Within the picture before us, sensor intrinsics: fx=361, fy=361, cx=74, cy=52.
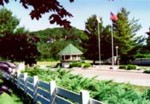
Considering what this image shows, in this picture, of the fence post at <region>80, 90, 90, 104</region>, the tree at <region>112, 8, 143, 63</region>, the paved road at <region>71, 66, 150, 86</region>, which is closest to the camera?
the fence post at <region>80, 90, 90, 104</region>

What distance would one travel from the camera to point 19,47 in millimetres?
4969

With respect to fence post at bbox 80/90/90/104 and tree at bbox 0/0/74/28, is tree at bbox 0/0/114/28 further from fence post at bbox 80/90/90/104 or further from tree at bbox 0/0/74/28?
fence post at bbox 80/90/90/104

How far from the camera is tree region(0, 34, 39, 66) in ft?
15.7

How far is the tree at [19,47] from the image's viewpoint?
478 centimetres

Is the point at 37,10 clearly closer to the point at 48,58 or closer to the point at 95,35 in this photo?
the point at 95,35

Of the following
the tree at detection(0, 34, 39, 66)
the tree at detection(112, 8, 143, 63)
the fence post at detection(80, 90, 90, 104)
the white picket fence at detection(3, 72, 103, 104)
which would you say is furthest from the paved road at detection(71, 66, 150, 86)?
the tree at detection(112, 8, 143, 63)

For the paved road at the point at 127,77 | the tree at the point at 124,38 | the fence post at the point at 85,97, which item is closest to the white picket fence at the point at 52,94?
the fence post at the point at 85,97

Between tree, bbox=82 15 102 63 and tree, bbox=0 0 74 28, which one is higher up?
tree, bbox=82 15 102 63

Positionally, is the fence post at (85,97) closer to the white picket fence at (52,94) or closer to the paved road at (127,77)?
the white picket fence at (52,94)

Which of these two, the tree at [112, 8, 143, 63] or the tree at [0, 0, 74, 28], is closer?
the tree at [0, 0, 74, 28]

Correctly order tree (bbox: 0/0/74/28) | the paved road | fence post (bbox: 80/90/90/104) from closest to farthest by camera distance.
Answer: tree (bbox: 0/0/74/28) < fence post (bbox: 80/90/90/104) < the paved road

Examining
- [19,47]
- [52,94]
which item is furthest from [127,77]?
[19,47]

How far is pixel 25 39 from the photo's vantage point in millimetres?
5094

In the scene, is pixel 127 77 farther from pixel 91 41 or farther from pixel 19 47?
pixel 91 41
